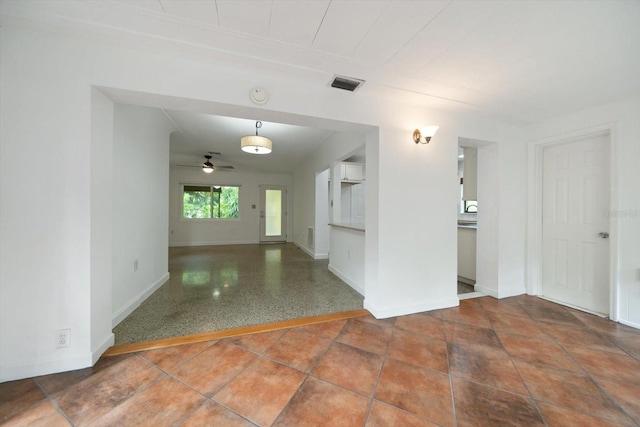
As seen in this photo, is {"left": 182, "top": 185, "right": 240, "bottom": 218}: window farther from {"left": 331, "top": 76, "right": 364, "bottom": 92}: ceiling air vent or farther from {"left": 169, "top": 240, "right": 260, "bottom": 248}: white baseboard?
{"left": 331, "top": 76, "right": 364, "bottom": 92}: ceiling air vent

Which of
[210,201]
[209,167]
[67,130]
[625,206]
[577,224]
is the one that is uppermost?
[209,167]

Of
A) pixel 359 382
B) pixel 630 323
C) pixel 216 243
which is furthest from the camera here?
pixel 216 243

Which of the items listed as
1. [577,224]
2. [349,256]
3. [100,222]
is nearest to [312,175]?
[349,256]

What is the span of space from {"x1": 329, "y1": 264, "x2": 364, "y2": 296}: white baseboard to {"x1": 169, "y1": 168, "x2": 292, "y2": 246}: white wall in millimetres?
4262

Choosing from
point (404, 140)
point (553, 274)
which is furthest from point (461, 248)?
point (404, 140)

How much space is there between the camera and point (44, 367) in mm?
1492

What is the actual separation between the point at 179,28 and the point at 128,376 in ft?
7.73

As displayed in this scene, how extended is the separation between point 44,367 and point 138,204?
62.3 inches

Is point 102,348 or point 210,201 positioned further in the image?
point 210,201

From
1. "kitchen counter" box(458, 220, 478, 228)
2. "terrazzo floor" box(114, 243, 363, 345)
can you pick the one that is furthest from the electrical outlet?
"kitchen counter" box(458, 220, 478, 228)

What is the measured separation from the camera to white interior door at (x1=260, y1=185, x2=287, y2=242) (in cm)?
772

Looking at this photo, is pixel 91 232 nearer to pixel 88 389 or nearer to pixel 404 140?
pixel 88 389

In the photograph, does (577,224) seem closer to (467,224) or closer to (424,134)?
(467,224)

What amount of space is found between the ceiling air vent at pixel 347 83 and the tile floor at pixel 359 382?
231 cm
